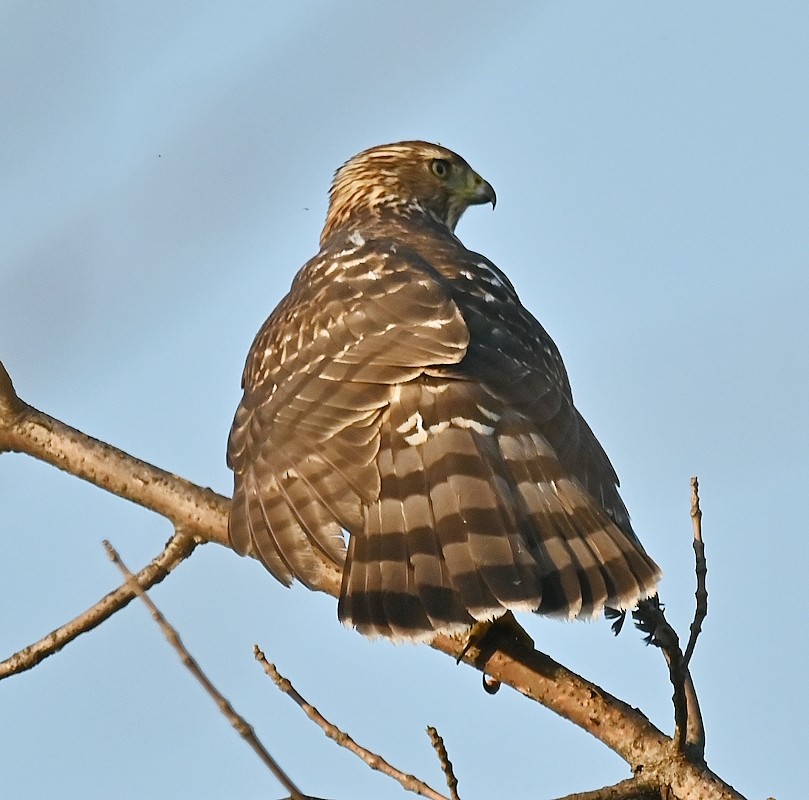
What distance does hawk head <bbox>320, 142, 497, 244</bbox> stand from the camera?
7.14m

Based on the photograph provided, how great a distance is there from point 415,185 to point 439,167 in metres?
0.19

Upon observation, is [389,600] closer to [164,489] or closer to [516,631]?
[516,631]

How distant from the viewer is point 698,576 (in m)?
3.37

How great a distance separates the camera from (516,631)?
393cm

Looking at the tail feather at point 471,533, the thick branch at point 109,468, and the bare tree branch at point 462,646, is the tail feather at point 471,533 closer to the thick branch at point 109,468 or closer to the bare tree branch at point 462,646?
the bare tree branch at point 462,646

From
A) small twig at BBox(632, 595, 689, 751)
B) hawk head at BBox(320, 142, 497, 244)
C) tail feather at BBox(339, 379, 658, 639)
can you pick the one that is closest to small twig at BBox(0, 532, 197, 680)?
tail feather at BBox(339, 379, 658, 639)

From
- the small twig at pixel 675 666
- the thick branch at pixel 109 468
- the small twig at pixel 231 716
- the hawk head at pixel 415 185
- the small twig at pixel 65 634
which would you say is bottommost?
the small twig at pixel 231 716

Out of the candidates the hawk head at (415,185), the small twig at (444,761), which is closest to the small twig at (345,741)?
the small twig at (444,761)

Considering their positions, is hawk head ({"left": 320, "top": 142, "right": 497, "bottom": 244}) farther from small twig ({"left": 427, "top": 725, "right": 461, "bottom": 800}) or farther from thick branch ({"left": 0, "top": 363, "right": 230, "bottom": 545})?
small twig ({"left": 427, "top": 725, "right": 461, "bottom": 800})

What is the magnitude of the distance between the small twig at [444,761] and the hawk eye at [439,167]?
15.4 feet

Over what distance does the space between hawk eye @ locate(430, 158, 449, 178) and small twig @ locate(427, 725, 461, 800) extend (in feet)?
15.4

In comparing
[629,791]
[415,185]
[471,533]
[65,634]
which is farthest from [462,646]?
[415,185]

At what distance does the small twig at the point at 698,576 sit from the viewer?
3260mm

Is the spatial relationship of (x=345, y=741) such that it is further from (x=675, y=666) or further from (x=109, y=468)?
(x=109, y=468)
